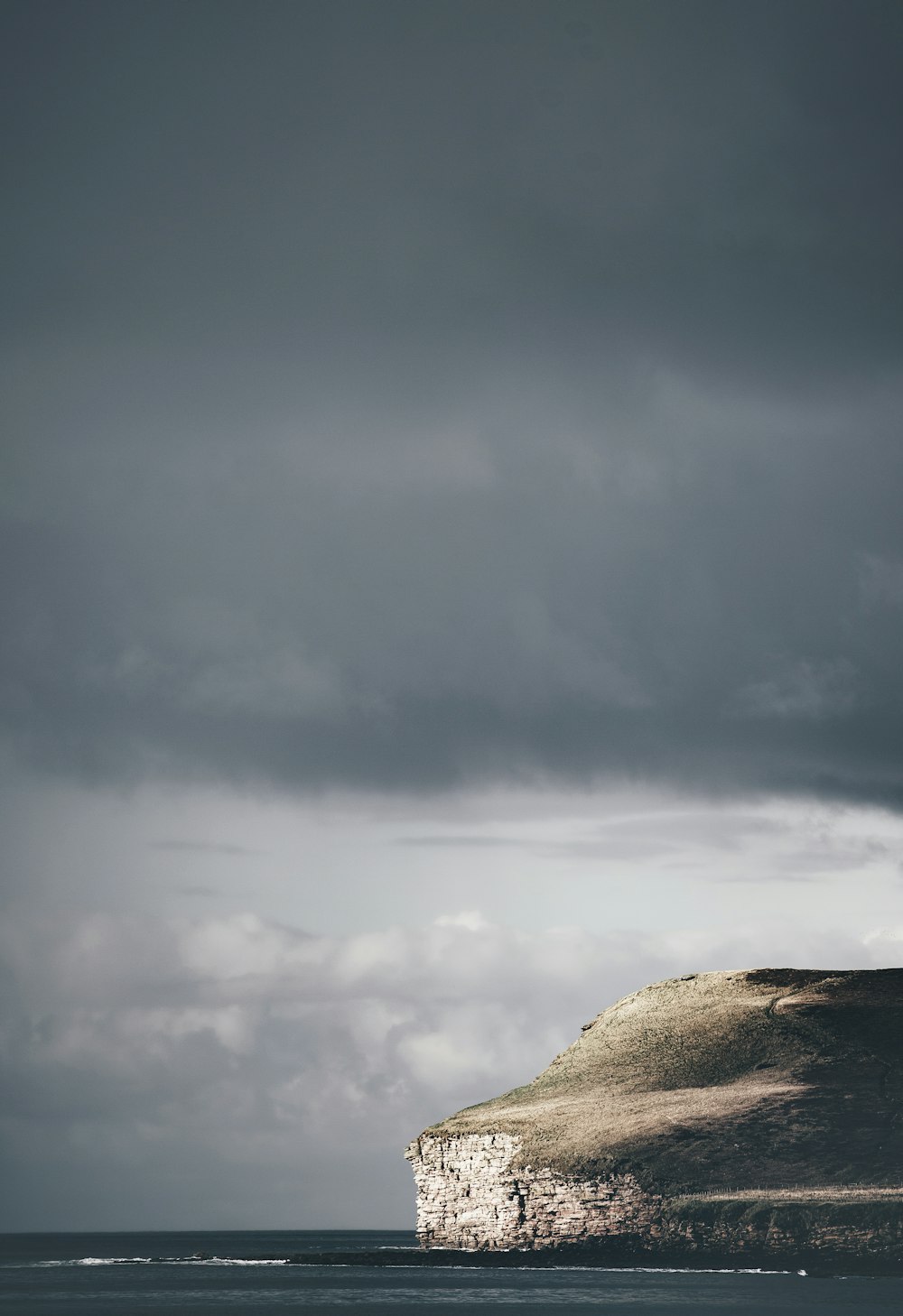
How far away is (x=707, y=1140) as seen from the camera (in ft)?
476

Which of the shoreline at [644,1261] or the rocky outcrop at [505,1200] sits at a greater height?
the rocky outcrop at [505,1200]

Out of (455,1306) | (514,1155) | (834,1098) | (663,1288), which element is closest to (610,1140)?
→ (514,1155)

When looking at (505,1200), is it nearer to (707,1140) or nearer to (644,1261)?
(644,1261)

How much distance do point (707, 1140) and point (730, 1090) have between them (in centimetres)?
1213

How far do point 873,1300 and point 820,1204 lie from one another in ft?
109

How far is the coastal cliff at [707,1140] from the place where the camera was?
134m

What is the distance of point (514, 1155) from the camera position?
15150 cm

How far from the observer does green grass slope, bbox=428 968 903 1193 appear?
14175cm

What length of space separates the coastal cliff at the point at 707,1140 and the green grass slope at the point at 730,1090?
0.23m

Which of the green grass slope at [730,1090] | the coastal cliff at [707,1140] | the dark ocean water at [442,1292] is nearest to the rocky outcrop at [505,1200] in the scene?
the coastal cliff at [707,1140]

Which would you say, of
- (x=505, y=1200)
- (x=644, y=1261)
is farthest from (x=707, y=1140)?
(x=505, y=1200)

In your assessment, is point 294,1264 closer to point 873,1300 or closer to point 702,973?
point 702,973

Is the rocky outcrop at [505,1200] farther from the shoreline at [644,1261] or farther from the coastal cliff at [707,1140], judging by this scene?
the shoreline at [644,1261]

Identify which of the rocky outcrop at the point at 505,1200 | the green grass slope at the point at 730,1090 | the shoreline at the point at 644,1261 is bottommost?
the shoreline at the point at 644,1261
